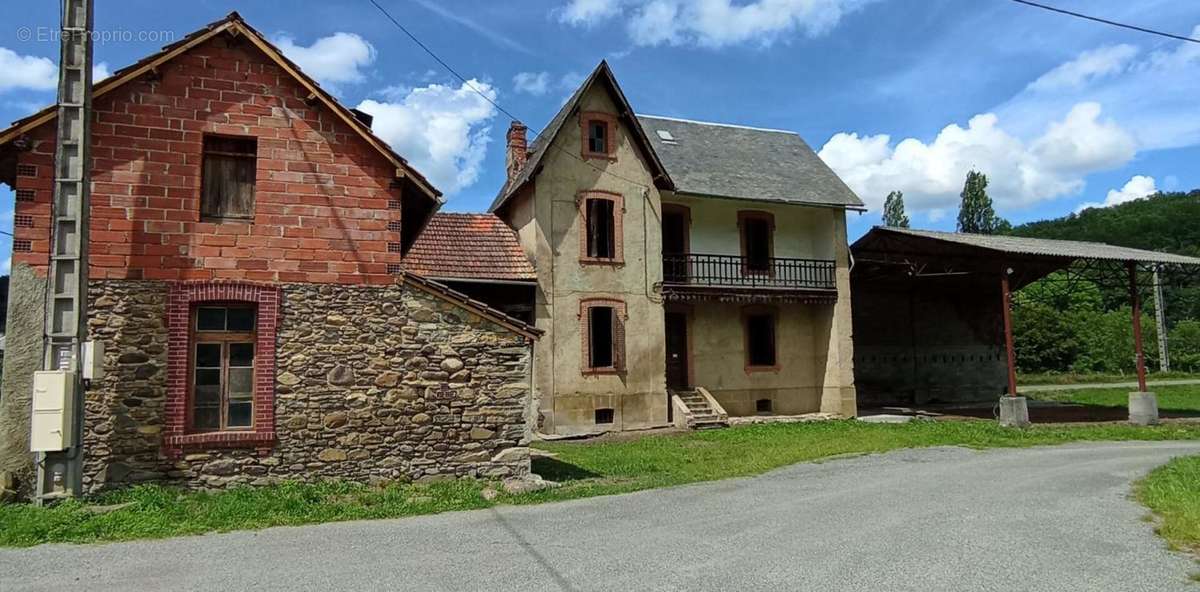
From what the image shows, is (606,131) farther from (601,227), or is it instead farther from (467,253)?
(467,253)

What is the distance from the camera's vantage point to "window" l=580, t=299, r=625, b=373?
1916 centimetres

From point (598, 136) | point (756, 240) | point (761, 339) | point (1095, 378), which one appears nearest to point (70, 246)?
point (598, 136)

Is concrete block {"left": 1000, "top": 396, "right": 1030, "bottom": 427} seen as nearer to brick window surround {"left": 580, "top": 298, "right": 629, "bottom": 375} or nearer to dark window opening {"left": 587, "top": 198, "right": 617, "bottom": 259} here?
brick window surround {"left": 580, "top": 298, "right": 629, "bottom": 375}

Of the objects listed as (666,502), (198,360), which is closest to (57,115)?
(198,360)

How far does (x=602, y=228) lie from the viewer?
20031 millimetres

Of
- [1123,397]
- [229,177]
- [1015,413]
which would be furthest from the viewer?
[1123,397]

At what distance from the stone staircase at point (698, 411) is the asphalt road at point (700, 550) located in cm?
947

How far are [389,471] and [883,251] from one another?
19.1 m

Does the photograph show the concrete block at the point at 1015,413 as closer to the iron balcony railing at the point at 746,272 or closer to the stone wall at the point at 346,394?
the iron balcony railing at the point at 746,272

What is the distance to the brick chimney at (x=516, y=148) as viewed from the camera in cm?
2162

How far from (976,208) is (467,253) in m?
61.2

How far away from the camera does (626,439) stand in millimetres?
17766

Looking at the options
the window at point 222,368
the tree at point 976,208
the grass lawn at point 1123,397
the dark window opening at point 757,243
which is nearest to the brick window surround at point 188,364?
the window at point 222,368

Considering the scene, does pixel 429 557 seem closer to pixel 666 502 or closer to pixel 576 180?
pixel 666 502
